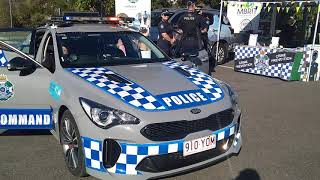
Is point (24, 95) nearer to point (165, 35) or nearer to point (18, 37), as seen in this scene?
point (18, 37)

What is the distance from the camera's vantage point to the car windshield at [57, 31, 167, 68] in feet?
14.8

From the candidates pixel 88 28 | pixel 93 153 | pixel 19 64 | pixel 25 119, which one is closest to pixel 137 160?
pixel 93 153

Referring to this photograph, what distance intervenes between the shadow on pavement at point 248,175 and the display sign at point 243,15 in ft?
38.8

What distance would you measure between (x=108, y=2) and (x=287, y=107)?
13.9 m

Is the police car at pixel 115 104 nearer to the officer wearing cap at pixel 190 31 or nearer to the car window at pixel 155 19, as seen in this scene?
the officer wearing cap at pixel 190 31

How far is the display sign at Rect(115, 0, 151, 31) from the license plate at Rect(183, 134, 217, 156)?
7595 mm

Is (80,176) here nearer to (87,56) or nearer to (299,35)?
(87,56)

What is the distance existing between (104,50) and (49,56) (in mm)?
656

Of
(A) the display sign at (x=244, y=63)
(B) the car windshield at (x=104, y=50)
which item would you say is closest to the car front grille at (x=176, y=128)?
(B) the car windshield at (x=104, y=50)

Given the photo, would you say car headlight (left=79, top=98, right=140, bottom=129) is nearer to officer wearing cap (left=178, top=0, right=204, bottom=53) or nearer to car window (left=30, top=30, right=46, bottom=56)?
car window (left=30, top=30, right=46, bottom=56)

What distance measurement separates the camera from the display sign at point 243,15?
603 inches

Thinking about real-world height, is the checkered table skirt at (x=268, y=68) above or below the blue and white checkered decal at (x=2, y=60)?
below

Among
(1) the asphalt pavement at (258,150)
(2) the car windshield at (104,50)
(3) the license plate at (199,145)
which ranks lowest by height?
(1) the asphalt pavement at (258,150)

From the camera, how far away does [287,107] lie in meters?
7.06
